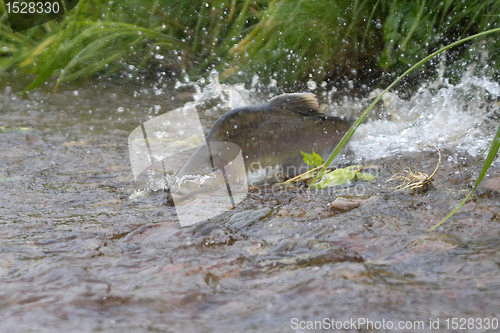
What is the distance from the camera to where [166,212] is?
2164mm

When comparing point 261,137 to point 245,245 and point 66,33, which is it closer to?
point 245,245

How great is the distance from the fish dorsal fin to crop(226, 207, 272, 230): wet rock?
96 centimetres

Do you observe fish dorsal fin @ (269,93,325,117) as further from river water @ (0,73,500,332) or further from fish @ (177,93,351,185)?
river water @ (0,73,500,332)

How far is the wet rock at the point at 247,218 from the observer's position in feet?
6.30

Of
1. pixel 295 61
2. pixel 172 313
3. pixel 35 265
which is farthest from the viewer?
pixel 295 61

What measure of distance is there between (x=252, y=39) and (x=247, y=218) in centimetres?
430

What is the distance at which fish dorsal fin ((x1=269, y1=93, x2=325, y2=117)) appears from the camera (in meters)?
2.85

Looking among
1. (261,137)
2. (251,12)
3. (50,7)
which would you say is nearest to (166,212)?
(261,137)

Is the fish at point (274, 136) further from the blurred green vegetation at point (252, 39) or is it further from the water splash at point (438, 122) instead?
the blurred green vegetation at point (252, 39)

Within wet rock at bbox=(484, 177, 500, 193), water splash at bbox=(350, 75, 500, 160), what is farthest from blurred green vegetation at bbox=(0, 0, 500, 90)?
wet rock at bbox=(484, 177, 500, 193)

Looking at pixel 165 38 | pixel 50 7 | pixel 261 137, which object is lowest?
pixel 261 137

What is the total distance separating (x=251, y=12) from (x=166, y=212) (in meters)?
4.56

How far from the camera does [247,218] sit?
6.52 feet

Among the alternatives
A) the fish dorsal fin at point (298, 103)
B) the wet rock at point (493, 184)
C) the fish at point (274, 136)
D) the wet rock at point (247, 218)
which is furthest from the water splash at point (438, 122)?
the wet rock at point (247, 218)
